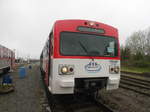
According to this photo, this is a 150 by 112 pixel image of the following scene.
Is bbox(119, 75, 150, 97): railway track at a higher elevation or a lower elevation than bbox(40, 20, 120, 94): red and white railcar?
lower

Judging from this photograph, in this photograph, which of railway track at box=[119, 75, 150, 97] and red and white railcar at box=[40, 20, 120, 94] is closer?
red and white railcar at box=[40, 20, 120, 94]

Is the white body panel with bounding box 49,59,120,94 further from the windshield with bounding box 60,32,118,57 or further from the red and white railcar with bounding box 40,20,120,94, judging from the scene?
the windshield with bounding box 60,32,118,57

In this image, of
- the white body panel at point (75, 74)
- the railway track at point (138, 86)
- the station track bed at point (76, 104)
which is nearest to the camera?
the white body panel at point (75, 74)

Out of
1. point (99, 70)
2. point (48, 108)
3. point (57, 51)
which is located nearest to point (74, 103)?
point (48, 108)

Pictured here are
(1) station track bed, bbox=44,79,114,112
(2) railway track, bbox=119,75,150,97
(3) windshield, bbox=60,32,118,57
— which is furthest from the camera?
(2) railway track, bbox=119,75,150,97

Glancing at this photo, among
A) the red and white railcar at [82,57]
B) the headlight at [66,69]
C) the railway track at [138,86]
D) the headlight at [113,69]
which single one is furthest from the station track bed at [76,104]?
the railway track at [138,86]

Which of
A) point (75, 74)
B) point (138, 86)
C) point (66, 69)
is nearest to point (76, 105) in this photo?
point (75, 74)

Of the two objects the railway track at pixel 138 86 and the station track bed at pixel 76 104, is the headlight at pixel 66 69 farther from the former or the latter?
the railway track at pixel 138 86

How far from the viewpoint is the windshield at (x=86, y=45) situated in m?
4.21

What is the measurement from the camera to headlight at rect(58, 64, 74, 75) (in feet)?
13.1

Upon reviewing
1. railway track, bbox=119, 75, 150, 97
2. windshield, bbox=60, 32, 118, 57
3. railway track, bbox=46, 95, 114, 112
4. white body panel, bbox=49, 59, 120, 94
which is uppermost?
windshield, bbox=60, 32, 118, 57

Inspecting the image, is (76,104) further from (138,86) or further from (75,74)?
(138,86)

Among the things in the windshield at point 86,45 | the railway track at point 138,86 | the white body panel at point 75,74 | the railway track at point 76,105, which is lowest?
the railway track at point 138,86

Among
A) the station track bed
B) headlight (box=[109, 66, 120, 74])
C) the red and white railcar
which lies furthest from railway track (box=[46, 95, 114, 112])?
headlight (box=[109, 66, 120, 74])
